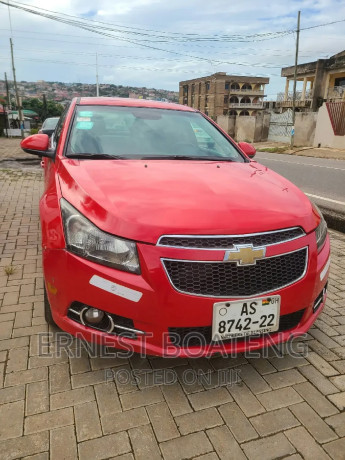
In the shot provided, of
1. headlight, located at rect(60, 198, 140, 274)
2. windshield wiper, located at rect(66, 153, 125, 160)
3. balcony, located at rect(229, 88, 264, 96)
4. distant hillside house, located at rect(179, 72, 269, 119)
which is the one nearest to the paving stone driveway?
headlight, located at rect(60, 198, 140, 274)

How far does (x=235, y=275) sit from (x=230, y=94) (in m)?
65.9

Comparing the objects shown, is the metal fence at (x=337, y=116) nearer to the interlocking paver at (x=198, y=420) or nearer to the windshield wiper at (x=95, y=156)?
the windshield wiper at (x=95, y=156)

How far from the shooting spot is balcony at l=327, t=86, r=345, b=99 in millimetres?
28609

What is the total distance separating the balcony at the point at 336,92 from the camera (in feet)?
93.9

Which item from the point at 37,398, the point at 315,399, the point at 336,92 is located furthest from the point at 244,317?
the point at 336,92

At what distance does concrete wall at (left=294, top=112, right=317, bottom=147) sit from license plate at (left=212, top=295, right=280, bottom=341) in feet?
73.7

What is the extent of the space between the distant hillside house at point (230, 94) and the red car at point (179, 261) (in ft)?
203

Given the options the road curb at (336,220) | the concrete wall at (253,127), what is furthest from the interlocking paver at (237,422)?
the concrete wall at (253,127)

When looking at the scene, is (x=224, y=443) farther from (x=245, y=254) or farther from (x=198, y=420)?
(x=245, y=254)

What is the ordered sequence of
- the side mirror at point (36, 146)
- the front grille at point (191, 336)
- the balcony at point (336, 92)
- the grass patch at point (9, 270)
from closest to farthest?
the front grille at point (191, 336) → the side mirror at point (36, 146) → the grass patch at point (9, 270) → the balcony at point (336, 92)

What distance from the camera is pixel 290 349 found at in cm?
234

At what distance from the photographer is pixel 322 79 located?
3120 centimetres

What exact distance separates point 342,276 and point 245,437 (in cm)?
226

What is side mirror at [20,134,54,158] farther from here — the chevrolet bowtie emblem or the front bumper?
the chevrolet bowtie emblem
